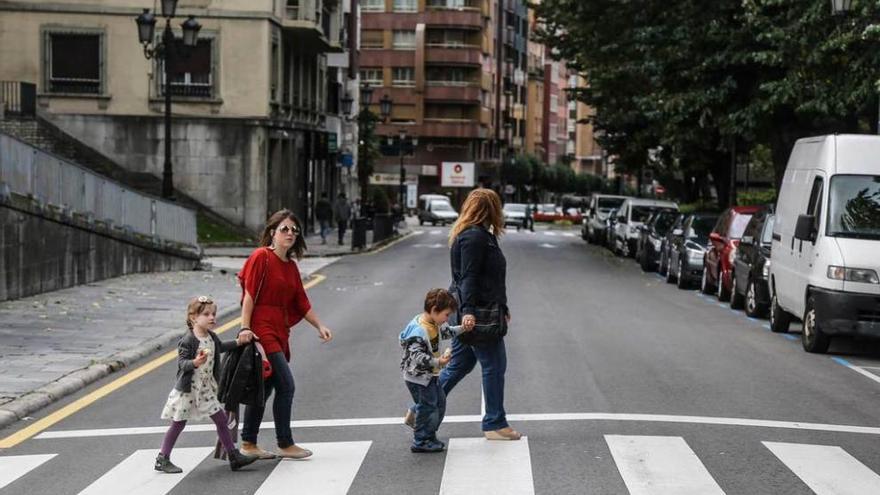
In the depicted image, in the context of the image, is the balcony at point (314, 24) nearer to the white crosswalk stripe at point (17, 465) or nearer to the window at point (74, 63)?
the window at point (74, 63)

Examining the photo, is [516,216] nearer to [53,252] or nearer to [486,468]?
[53,252]

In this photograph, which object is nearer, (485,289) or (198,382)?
(198,382)

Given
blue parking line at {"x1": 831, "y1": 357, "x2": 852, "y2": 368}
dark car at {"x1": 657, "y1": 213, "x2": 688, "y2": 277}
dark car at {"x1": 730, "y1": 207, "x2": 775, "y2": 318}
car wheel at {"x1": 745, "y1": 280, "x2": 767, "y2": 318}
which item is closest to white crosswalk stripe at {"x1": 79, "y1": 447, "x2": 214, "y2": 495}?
blue parking line at {"x1": 831, "y1": 357, "x2": 852, "y2": 368}

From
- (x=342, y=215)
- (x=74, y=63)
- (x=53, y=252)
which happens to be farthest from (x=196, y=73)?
(x=53, y=252)

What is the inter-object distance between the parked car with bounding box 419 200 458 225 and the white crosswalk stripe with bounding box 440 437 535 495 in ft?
245

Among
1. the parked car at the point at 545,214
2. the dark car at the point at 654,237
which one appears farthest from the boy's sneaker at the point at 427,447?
the parked car at the point at 545,214

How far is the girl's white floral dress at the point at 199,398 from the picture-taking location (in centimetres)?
892

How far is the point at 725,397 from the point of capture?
12.7m

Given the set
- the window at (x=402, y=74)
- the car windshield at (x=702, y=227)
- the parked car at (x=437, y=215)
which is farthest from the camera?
the window at (x=402, y=74)

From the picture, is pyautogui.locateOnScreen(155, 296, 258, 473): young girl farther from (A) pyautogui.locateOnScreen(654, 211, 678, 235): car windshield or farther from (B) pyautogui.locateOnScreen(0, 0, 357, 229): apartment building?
(B) pyautogui.locateOnScreen(0, 0, 357, 229): apartment building

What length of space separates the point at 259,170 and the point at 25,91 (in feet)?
24.8

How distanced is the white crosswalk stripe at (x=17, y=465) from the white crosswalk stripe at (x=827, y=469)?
15.3ft

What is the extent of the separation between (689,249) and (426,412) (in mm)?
20084

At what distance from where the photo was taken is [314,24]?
5234cm
